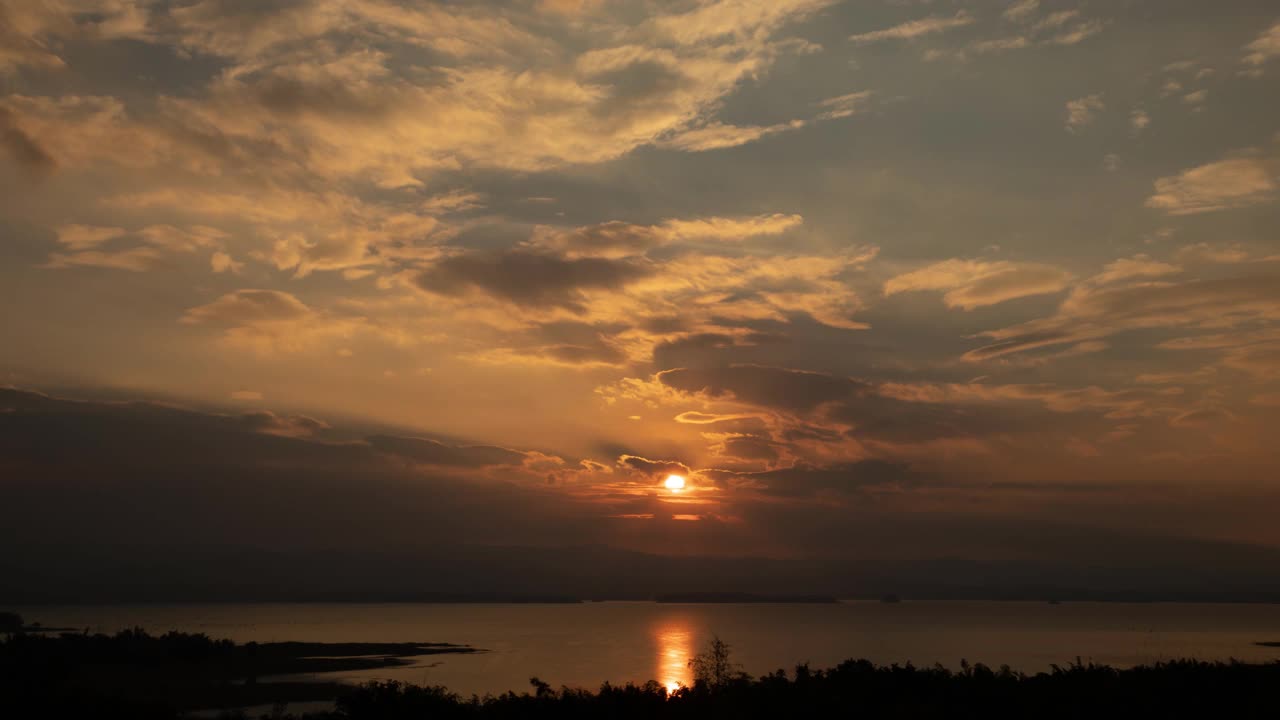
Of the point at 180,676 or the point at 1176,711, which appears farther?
the point at 180,676

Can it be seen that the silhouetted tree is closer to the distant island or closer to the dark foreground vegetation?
the distant island

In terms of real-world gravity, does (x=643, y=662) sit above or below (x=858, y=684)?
below

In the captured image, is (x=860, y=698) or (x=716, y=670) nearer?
(x=860, y=698)

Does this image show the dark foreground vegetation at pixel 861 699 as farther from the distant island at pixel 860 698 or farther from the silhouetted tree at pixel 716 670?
the silhouetted tree at pixel 716 670

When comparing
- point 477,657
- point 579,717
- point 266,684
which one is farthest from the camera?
point 477,657

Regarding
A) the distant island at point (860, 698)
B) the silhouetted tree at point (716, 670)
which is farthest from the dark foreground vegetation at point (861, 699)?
the silhouetted tree at point (716, 670)

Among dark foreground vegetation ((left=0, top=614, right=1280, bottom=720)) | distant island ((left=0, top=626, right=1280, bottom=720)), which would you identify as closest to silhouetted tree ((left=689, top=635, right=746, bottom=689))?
distant island ((left=0, top=626, right=1280, bottom=720))

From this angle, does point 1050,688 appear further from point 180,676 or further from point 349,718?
point 180,676

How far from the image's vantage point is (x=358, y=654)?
15925cm

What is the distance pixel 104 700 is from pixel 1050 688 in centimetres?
5280

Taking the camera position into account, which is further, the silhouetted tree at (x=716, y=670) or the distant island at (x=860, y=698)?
the silhouetted tree at (x=716, y=670)

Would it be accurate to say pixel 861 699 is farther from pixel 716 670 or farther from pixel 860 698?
pixel 716 670

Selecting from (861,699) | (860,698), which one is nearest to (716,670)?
(860,698)

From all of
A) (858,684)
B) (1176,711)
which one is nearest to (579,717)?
(858,684)
